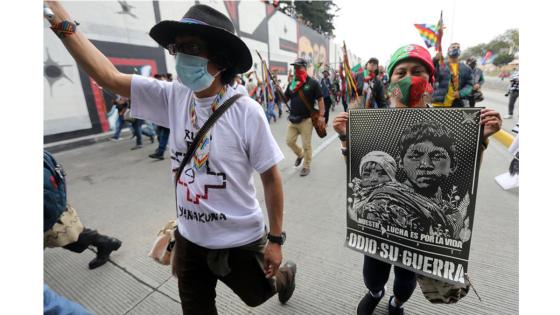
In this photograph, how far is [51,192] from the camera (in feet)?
4.91

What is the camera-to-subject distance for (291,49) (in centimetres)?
1991

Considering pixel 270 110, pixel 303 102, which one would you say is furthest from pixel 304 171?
pixel 270 110

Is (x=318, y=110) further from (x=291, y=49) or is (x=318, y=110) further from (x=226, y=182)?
(x=291, y=49)

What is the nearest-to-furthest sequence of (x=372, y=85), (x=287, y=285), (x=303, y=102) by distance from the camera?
(x=287, y=285) < (x=372, y=85) < (x=303, y=102)

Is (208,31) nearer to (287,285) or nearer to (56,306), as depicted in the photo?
(56,306)

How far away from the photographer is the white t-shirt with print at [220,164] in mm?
1260

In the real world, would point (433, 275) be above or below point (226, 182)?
below

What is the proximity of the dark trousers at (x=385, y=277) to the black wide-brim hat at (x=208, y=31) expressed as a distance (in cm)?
135

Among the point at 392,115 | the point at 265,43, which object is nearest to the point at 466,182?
the point at 392,115

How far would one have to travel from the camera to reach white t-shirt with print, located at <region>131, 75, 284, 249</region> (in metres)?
1.26

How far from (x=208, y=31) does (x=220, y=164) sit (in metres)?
0.59

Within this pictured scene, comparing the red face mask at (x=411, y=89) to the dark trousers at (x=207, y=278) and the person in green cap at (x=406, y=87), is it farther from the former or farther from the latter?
the dark trousers at (x=207, y=278)

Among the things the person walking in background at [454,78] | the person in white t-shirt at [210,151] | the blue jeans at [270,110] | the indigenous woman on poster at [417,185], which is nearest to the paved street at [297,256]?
the person in white t-shirt at [210,151]

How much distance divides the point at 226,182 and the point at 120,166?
200 inches
